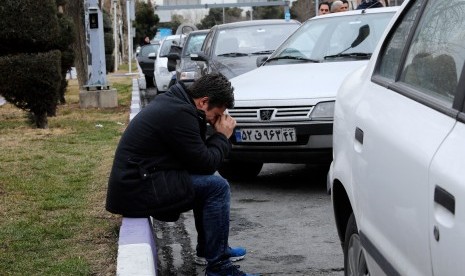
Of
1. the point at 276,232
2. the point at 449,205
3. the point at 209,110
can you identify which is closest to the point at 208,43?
the point at 276,232

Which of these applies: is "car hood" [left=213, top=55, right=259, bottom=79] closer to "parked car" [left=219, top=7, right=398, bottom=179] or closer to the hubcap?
"parked car" [left=219, top=7, right=398, bottom=179]

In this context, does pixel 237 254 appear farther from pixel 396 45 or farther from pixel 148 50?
pixel 148 50

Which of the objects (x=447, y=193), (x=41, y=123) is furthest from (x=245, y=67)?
(x=447, y=193)

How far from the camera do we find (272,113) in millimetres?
7590

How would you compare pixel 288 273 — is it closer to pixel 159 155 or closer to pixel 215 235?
pixel 215 235

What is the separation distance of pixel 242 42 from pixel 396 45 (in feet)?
29.8

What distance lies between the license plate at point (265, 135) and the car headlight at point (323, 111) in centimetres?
22

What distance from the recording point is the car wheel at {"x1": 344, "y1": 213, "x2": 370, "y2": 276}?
3.82 metres

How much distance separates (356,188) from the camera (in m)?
3.70

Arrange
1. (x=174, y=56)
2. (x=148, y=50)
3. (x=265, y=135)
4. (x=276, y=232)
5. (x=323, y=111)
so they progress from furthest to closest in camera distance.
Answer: (x=148, y=50), (x=174, y=56), (x=265, y=135), (x=323, y=111), (x=276, y=232)

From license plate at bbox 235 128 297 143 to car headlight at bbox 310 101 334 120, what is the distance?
8.7 inches

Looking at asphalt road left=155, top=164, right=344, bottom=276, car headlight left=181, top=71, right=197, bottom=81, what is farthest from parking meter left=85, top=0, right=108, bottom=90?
asphalt road left=155, top=164, right=344, bottom=276

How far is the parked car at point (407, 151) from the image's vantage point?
2.58m

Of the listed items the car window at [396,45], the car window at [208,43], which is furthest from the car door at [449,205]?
the car window at [208,43]
